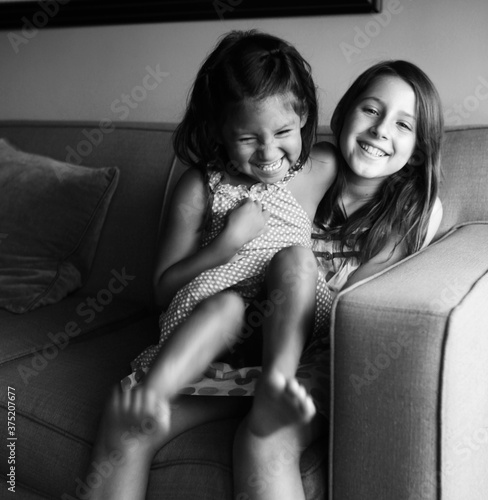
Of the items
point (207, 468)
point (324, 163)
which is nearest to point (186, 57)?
point (324, 163)

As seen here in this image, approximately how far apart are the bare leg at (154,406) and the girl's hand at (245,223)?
21cm

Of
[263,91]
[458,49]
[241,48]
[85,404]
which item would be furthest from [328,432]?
[458,49]

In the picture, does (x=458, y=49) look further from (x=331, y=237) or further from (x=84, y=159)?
(x=84, y=159)

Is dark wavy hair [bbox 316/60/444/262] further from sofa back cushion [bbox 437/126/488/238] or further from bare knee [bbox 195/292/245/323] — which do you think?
bare knee [bbox 195/292/245/323]

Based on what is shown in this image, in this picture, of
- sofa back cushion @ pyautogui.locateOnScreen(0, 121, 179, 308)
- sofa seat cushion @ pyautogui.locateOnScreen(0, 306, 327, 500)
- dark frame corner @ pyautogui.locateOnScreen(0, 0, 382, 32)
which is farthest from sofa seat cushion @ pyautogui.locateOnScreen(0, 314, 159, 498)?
dark frame corner @ pyautogui.locateOnScreen(0, 0, 382, 32)

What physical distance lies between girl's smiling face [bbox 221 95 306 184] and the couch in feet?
1.13

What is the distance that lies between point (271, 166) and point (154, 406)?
571 mm

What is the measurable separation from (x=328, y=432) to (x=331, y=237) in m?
0.54

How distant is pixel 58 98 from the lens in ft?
8.68

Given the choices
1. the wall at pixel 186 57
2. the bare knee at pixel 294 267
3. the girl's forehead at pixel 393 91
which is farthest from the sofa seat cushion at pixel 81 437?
the wall at pixel 186 57

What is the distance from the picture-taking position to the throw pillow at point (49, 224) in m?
1.92

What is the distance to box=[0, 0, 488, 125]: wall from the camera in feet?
6.27

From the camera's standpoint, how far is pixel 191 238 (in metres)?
1.58

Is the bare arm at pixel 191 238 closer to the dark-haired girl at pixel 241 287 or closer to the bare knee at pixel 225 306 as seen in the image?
the dark-haired girl at pixel 241 287
